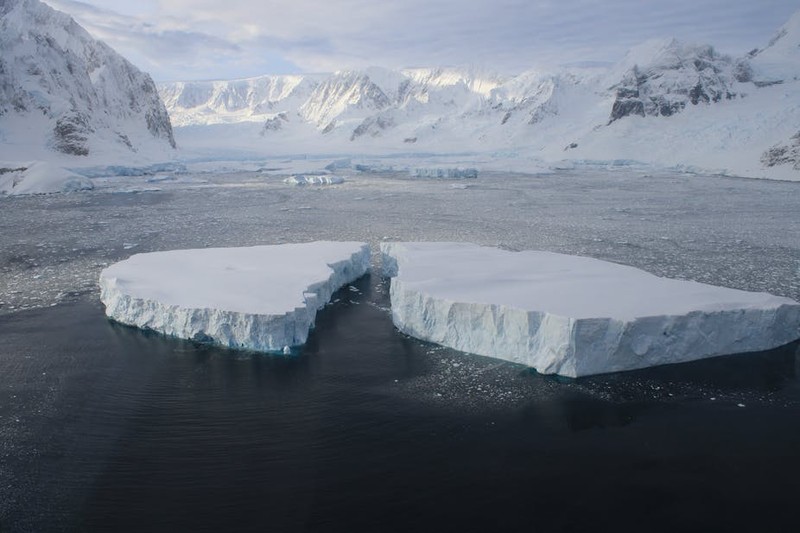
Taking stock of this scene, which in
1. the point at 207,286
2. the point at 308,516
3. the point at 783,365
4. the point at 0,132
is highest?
the point at 0,132

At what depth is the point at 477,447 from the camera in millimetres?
6059

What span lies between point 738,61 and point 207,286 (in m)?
66.2

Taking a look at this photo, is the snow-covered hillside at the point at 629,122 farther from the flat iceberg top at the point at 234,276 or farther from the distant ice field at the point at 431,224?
the flat iceberg top at the point at 234,276

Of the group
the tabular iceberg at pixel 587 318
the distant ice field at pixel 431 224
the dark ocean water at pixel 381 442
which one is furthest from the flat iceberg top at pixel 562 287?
the distant ice field at pixel 431 224

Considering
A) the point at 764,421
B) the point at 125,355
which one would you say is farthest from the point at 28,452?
the point at 764,421

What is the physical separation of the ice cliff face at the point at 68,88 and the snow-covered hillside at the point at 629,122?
15088 millimetres

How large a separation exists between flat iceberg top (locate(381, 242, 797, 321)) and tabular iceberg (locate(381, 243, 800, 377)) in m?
0.02

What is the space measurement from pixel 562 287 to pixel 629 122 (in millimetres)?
55562

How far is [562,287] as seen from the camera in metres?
8.71

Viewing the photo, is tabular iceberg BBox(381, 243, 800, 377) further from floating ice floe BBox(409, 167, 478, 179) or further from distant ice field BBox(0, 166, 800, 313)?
floating ice floe BBox(409, 167, 478, 179)

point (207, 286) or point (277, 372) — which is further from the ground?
point (207, 286)

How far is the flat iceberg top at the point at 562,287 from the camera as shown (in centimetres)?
779

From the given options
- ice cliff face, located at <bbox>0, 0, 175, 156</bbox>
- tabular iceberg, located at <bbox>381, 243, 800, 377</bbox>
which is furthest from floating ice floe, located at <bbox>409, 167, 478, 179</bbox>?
tabular iceberg, located at <bbox>381, 243, 800, 377</bbox>

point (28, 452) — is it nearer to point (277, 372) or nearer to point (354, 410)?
point (277, 372)
